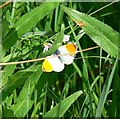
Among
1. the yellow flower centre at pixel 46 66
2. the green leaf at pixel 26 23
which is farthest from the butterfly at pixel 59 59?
the green leaf at pixel 26 23

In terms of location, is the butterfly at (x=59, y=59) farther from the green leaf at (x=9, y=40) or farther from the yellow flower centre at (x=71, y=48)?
the green leaf at (x=9, y=40)

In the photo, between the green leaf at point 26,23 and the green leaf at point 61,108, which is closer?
the green leaf at point 61,108

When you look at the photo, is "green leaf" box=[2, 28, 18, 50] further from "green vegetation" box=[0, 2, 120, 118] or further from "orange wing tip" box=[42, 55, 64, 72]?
"orange wing tip" box=[42, 55, 64, 72]

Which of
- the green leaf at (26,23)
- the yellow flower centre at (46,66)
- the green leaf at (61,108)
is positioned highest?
the green leaf at (26,23)

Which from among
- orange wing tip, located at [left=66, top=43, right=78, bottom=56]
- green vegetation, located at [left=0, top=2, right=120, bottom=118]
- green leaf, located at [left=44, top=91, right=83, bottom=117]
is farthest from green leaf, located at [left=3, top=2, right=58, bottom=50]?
green leaf, located at [left=44, top=91, right=83, bottom=117]

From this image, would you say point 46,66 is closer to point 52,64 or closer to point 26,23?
point 52,64

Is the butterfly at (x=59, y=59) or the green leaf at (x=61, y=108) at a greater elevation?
the butterfly at (x=59, y=59)

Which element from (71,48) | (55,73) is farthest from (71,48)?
(55,73)

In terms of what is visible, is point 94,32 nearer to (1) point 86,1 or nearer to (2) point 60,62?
(2) point 60,62
